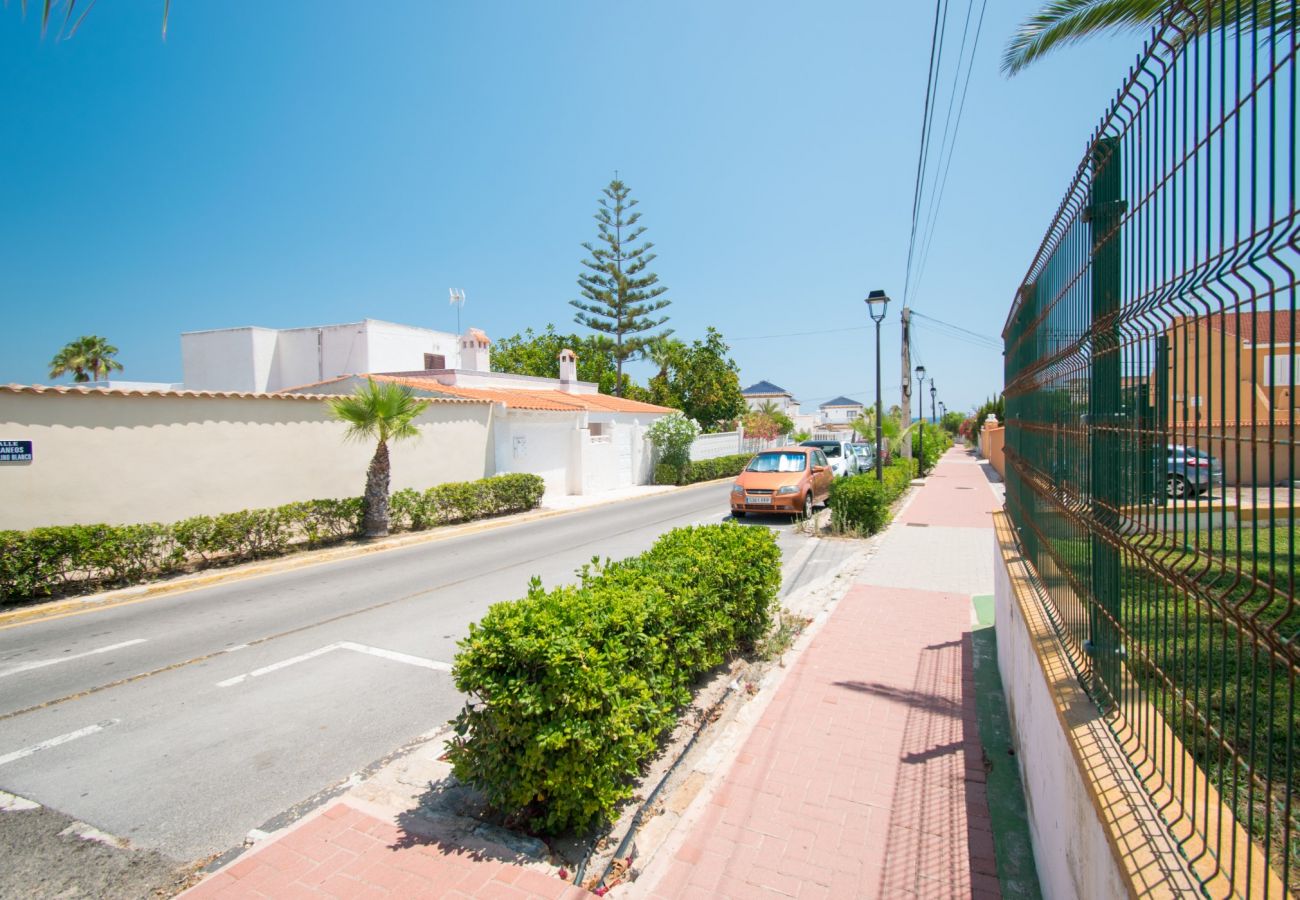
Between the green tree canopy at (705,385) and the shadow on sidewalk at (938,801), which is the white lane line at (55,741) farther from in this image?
the green tree canopy at (705,385)

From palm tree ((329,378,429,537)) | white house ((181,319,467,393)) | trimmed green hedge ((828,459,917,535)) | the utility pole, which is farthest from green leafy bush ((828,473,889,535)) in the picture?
white house ((181,319,467,393))

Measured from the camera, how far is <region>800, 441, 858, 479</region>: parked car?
2141 cm

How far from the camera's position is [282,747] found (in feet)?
15.3

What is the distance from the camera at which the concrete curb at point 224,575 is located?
842cm

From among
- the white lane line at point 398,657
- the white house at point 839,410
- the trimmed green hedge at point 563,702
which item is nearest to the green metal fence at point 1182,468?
the trimmed green hedge at point 563,702

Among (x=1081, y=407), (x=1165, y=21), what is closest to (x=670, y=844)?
(x=1081, y=407)

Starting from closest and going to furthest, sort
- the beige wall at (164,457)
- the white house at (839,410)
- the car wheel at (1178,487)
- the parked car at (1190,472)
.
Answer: the parked car at (1190,472)
the car wheel at (1178,487)
the beige wall at (164,457)
the white house at (839,410)

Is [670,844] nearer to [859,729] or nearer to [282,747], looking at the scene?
[859,729]

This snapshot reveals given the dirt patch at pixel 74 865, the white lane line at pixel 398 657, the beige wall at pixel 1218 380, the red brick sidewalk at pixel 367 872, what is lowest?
the dirt patch at pixel 74 865

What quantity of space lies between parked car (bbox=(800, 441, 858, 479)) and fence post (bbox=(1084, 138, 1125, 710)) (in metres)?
19.0

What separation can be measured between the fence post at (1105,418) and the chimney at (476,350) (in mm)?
29329

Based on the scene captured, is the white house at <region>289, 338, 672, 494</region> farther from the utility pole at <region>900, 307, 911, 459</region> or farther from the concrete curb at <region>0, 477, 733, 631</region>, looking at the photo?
the utility pole at <region>900, 307, 911, 459</region>

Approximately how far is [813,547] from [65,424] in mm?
12447

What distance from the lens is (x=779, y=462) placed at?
1644cm
